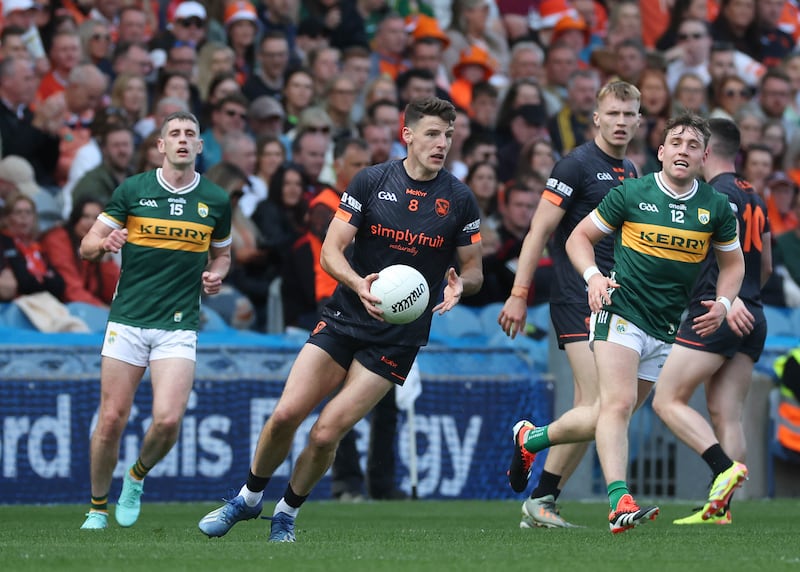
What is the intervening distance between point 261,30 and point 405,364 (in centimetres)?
1045

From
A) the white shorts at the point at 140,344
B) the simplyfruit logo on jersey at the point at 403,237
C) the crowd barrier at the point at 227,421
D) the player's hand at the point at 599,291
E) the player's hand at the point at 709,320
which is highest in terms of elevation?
the simplyfruit logo on jersey at the point at 403,237

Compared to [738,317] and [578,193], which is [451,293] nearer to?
[578,193]

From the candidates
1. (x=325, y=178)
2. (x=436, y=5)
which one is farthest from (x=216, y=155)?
(x=436, y=5)

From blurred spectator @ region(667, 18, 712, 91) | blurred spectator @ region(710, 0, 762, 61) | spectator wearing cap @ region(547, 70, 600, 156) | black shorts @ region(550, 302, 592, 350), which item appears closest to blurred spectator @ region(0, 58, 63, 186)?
spectator wearing cap @ region(547, 70, 600, 156)

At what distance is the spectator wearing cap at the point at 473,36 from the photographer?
20.3 m

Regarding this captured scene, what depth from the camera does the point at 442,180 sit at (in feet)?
30.7

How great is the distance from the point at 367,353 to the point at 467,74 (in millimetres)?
11122

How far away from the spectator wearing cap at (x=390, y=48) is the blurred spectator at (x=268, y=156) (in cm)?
345

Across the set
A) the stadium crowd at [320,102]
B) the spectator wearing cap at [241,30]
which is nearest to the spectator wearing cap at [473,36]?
the stadium crowd at [320,102]

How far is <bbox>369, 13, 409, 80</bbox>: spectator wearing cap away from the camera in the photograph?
19.2m

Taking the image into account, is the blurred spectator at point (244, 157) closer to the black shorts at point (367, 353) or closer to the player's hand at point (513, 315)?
Answer: the player's hand at point (513, 315)

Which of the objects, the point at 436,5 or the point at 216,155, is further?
the point at 436,5

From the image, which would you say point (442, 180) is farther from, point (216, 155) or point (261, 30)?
point (261, 30)

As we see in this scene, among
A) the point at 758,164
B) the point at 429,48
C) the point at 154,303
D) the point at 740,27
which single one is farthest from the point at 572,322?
the point at 740,27
